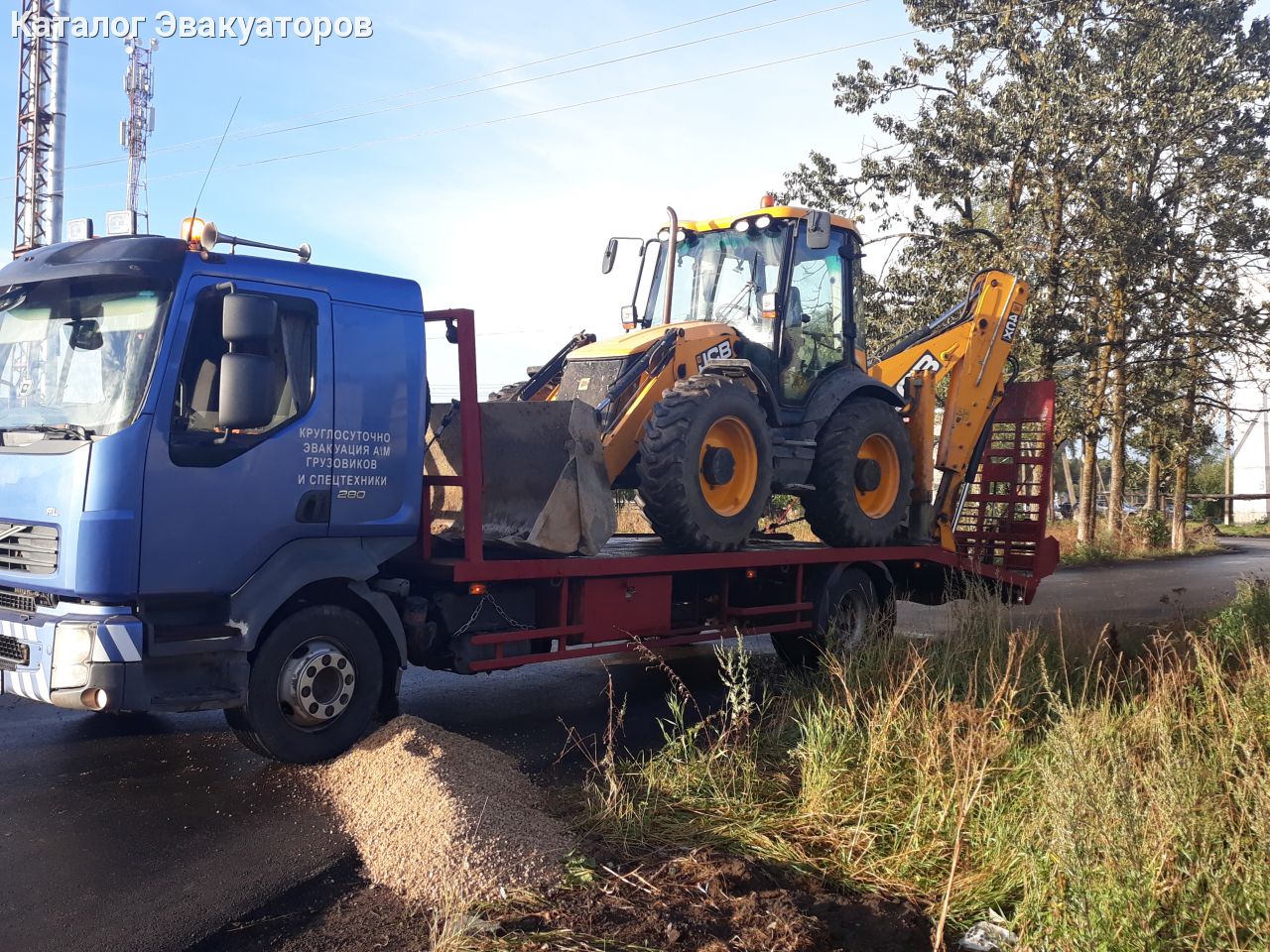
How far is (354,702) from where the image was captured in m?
5.95

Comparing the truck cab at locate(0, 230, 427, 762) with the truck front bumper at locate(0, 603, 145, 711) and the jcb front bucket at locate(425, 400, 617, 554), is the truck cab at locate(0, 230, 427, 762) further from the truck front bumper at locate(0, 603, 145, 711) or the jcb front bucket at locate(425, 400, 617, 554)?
the jcb front bucket at locate(425, 400, 617, 554)

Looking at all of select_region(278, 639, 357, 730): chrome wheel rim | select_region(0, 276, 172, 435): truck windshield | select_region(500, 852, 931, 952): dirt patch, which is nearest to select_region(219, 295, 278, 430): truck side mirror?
select_region(0, 276, 172, 435): truck windshield

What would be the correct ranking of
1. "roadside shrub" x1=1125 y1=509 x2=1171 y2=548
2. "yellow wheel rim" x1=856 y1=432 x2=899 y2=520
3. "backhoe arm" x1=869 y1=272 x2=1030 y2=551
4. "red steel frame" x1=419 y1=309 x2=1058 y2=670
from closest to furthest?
"red steel frame" x1=419 y1=309 x2=1058 y2=670 < "yellow wheel rim" x1=856 y1=432 x2=899 y2=520 < "backhoe arm" x1=869 y1=272 x2=1030 y2=551 < "roadside shrub" x1=1125 y1=509 x2=1171 y2=548

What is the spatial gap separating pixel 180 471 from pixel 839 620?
5.54m

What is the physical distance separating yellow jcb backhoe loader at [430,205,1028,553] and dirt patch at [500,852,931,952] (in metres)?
2.79

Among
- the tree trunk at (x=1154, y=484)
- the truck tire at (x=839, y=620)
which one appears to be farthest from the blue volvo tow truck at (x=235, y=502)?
the tree trunk at (x=1154, y=484)

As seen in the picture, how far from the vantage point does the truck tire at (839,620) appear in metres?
8.76

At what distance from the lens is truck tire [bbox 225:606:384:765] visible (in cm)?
557

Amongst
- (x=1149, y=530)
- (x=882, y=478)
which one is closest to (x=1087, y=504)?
(x=1149, y=530)

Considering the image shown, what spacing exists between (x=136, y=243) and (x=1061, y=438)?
61.0 ft

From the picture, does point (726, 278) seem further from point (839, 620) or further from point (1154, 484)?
point (1154, 484)

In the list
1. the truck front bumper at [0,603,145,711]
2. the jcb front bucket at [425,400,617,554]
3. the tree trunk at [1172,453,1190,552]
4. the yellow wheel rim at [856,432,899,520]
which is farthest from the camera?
the tree trunk at [1172,453,1190,552]

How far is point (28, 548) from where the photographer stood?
17.6 ft

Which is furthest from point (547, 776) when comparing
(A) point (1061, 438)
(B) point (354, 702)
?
(A) point (1061, 438)
